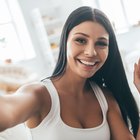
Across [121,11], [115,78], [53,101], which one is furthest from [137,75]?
[121,11]

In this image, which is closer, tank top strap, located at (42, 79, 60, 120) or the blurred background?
tank top strap, located at (42, 79, 60, 120)

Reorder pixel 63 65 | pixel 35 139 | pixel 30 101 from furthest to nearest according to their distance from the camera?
pixel 63 65 → pixel 35 139 → pixel 30 101

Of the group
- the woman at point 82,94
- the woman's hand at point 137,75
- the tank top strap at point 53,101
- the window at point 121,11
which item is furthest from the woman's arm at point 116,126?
the window at point 121,11

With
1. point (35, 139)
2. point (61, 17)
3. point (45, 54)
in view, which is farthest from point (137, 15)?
point (35, 139)

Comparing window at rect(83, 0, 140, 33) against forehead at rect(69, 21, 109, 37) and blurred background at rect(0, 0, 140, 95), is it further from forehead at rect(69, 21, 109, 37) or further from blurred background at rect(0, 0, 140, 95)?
forehead at rect(69, 21, 109, 37)

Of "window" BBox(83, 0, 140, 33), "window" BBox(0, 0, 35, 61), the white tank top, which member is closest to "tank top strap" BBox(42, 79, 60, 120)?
the white tank top

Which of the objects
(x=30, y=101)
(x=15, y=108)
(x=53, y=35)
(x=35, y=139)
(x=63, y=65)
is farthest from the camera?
(x=53, y=35)

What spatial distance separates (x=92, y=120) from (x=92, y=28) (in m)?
0.35

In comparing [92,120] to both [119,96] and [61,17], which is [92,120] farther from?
[61,17]

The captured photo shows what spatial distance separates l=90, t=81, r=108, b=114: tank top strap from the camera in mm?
1112

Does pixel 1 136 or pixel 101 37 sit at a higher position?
pixel 101 37

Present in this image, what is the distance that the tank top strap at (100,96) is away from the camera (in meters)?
1.11

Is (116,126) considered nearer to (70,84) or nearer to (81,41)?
(70,84)

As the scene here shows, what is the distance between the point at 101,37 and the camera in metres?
1.01
